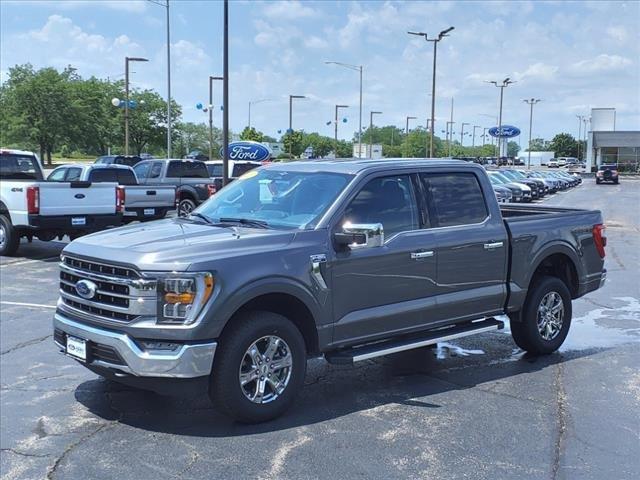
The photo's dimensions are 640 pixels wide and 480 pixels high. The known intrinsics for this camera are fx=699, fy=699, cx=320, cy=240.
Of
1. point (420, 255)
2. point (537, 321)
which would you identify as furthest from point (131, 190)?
point (420, 255)

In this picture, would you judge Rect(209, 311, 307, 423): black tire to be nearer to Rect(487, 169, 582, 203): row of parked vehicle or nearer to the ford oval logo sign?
Rect(487, 169, 582, 203): row of parked vehicle

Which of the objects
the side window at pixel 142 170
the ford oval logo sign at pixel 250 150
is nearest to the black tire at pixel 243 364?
the side window at pixel 142 170

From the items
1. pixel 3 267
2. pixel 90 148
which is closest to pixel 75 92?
pixel 90 148

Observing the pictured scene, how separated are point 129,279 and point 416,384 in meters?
2.72

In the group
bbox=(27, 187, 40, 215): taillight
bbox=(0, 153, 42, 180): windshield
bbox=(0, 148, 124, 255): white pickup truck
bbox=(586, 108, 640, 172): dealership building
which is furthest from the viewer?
bbox=(586, 108, 640, 172): dealership building

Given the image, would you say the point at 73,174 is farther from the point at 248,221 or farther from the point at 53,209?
the point at 248,221

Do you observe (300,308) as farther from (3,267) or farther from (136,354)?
(3,267)

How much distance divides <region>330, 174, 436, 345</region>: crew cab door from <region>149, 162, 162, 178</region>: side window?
1660 centimetres

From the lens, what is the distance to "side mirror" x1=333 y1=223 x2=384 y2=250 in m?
5.07

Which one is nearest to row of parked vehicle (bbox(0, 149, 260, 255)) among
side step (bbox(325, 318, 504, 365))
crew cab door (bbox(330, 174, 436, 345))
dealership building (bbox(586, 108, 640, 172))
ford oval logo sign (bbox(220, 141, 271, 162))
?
crew cab door (bbox(330, 174, 436, 345))

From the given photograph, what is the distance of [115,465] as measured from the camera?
4312mm

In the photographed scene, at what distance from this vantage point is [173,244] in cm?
479

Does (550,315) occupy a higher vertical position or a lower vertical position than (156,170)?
lower

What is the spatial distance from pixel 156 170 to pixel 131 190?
414 centimetres
